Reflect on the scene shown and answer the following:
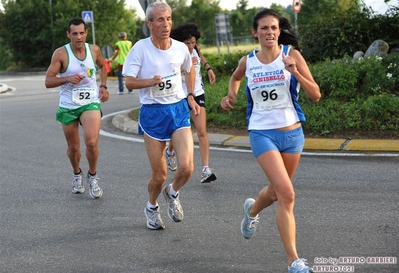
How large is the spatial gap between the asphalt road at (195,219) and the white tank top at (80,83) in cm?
106

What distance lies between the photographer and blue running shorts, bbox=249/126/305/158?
5.55 m

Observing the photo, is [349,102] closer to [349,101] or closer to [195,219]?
[349,101]

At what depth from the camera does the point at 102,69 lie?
855cm

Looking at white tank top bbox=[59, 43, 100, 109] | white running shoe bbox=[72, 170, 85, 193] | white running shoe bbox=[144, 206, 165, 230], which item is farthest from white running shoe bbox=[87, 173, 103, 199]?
Result: white running shoe bbox=[144, 206, 165, 230]

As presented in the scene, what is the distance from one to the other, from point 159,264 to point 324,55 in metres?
12.3

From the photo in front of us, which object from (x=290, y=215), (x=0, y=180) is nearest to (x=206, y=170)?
(x=0, y=180)

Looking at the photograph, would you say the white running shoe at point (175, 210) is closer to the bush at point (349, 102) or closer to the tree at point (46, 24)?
Result: the bush at point (349, 102)

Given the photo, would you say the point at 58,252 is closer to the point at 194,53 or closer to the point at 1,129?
the point at 194,53

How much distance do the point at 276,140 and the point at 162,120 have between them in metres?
1.44

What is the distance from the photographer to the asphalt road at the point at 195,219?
5.79 metres

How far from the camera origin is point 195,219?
7.14m

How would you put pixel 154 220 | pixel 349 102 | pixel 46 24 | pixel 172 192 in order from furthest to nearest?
pixel 46 24
pixel 349 102
pixel 172 192
pixel 154 220

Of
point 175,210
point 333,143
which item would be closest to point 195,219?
point 175,210

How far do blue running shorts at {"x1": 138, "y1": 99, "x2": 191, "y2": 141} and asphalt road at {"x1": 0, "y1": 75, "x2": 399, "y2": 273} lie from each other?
87 cm
